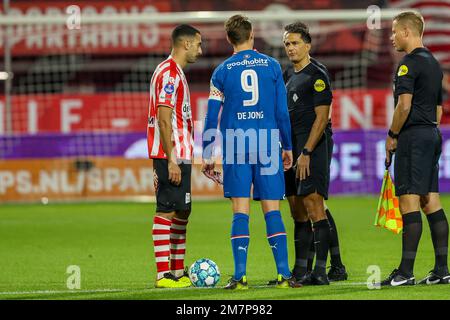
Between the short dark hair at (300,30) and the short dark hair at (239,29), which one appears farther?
the short dark hair at (300,30)

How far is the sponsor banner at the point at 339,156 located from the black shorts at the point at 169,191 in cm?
946

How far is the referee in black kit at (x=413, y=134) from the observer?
775 centimetres

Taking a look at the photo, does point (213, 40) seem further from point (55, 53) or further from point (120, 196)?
point (120, 196)

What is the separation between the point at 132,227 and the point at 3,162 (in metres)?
4.71

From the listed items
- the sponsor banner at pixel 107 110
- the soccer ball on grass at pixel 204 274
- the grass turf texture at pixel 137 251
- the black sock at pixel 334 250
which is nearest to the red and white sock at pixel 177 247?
the grass turf texture at pixel 137 251

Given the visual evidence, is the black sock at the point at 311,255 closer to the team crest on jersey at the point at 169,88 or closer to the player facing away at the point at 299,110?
the player facing away at the point at 299,110

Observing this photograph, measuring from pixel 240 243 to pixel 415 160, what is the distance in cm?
151

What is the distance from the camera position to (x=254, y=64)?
A: 7.65m

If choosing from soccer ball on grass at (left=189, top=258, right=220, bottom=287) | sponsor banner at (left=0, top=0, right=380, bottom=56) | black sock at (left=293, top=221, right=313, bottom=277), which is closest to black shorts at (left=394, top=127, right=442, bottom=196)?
black sock at (left=293, top=221, right=313, bottom=277)

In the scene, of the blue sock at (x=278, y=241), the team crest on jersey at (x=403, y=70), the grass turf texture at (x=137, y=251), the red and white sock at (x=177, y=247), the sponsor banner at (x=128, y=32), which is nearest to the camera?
the grass turf texture at (x=137, y=251)

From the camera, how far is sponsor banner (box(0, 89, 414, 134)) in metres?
20.6

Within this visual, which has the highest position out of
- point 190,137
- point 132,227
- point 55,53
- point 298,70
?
point 55,53

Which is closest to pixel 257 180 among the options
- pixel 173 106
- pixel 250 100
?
pixel 250 100
